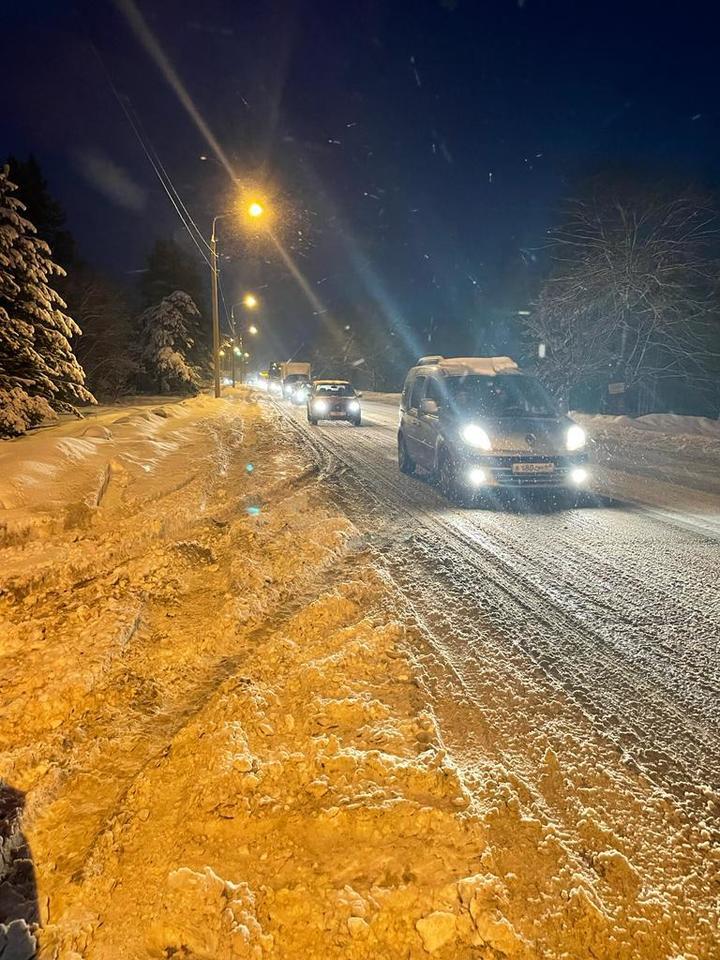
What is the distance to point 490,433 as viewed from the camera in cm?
744

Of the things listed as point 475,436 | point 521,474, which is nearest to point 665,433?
point 521,474

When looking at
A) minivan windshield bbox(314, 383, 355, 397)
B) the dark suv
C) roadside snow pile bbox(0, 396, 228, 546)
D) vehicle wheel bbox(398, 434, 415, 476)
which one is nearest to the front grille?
vehicle wheel bbox(398, 434, 415, 476)

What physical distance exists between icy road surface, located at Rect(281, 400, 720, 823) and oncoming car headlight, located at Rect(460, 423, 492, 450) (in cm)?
92

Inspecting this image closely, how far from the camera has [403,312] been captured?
70000 mm

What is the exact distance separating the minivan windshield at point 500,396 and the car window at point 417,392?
897mm

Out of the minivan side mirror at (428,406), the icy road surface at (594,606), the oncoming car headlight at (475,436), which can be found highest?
the minivan side mirror at (428,406)

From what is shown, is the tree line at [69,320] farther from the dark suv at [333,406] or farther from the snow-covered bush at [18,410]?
the dark suv at [333,406]

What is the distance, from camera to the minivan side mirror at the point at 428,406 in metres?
8.21

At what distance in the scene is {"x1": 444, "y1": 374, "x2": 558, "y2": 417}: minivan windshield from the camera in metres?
8.12

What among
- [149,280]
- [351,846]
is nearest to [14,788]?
[351,846]

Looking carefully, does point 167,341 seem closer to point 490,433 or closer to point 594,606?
point 490,433

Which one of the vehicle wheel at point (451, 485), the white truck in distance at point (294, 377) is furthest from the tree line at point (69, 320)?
the vehicle wheel at point (451, 485)

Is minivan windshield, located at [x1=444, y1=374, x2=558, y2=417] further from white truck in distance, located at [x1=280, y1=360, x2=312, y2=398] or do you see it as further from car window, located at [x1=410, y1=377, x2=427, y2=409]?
white truck in distance, located at [x1=280, y1=360, x2=312, y2=398]

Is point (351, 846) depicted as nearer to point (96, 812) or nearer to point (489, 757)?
point (489, 757)
